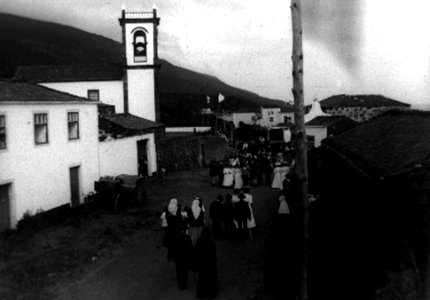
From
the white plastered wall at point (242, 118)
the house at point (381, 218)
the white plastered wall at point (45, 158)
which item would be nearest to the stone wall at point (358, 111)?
the white plastered wall at point (242, 118)

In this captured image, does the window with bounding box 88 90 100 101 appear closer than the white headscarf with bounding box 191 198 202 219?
No

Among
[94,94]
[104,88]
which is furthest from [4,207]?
[94,94]

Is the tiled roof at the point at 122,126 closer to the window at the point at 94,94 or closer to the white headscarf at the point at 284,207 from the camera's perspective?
the window at the point at 94,94

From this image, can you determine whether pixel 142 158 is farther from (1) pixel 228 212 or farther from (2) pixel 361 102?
(2) pixel 361 102

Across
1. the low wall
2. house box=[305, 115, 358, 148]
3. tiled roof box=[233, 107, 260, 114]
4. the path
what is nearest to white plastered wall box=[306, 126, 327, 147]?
house box=[305, 115, 358, 148]

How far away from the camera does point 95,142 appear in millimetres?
22250

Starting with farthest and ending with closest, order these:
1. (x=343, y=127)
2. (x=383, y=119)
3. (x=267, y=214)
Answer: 1. (x=343, y=127)
2. (x=267, y=214)
3. (x=383, y=119)

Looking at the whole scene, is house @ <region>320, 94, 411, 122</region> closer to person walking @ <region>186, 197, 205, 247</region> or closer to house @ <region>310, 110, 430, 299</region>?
house @ <region>310, 110, 430, 299</region>

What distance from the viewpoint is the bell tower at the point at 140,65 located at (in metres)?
37.9

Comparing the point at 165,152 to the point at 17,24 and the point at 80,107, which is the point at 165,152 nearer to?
the point at 80,107

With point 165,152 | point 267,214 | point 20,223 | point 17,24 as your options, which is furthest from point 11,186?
point 17,24

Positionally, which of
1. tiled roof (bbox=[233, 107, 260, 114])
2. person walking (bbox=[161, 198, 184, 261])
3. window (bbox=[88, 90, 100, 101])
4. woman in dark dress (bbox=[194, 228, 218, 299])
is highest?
tiled roof (bbox=[233, 107, 260, 114])

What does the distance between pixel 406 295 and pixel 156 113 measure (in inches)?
1253

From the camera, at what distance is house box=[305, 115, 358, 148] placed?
40.9 meters
